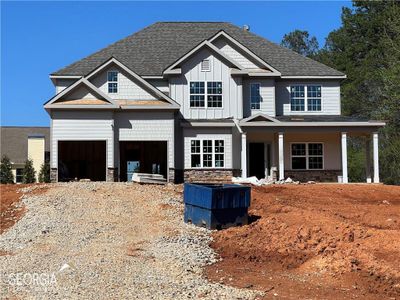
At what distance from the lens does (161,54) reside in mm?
30094

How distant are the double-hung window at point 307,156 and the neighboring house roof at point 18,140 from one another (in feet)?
66.2

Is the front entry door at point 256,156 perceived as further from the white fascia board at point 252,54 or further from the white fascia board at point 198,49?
the white fascia board at point 198,49

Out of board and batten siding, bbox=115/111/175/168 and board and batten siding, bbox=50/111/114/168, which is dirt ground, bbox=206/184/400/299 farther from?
board and batten siding, bbox=50/111/114/168

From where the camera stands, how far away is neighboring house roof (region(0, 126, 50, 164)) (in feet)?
131

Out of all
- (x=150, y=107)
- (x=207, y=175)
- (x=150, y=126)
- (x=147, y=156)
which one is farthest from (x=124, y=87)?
(x=207, y=175)

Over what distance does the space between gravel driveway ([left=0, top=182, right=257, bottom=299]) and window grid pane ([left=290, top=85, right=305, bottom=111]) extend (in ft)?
38.9

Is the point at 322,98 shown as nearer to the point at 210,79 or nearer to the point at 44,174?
the point at 210,79

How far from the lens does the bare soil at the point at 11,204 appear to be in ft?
53.5

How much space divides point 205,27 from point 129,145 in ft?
30.1

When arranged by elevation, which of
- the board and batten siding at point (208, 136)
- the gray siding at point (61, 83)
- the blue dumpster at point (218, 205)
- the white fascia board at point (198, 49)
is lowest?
the blue dumpster at point (218, 205)

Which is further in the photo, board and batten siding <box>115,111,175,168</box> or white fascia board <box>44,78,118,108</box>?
board and batten siding <box>115,111,175,168</box>

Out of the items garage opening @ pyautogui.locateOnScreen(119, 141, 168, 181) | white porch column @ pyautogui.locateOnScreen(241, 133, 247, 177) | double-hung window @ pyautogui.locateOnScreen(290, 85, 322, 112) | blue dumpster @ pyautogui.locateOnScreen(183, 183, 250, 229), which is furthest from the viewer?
garage opening @ pyautogui.locateOnScreen(119, 141, 168, 181)

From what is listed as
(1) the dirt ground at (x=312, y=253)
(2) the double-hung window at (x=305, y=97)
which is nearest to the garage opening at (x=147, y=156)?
(2) the double-hung window at (x=305, y=97)

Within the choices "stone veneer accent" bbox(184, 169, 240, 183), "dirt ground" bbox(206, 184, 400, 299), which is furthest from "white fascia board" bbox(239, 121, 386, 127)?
"dirt ground" bbox(206, 184, 400, 299)
